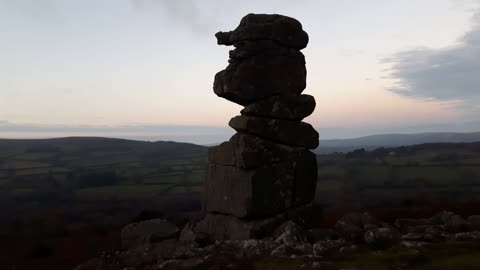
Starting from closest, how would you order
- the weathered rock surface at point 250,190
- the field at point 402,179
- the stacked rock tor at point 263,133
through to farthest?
1. the weathered rock surface at point 250,190
2. the stacked rock tor at point 263,133
3. the field at point 402,179

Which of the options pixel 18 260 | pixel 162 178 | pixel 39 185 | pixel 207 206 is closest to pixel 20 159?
pixel 39 185

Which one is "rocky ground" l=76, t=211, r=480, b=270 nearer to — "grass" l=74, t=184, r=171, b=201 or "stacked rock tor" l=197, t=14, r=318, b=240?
"stacked rock tor" l=197, t=14, r=318, b=240

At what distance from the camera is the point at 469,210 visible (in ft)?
111

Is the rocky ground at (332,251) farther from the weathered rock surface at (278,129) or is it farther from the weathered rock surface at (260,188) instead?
the weathered rock surface at (278,129)

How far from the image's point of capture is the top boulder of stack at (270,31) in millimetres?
26766

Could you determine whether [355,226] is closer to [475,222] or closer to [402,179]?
[475,222]

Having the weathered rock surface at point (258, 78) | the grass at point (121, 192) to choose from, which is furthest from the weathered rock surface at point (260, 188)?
the grass at point (121, 192)

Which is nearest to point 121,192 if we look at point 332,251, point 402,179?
point 402,179

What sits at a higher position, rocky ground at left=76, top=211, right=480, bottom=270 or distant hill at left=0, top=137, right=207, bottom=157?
distant hill at left=0, top=137, right=207, bottom=157

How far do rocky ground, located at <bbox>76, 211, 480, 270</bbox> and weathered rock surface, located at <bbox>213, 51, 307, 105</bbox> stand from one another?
9.17 m

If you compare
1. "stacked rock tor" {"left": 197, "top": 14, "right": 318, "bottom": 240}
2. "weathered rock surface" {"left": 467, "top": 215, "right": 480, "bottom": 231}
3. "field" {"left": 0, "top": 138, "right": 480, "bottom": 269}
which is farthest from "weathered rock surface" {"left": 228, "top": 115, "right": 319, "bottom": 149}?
"weathered rock surface" {"left": 467, "top": 215, "right": 480, "bottom": 231}

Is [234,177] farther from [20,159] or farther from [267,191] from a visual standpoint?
[20,159]

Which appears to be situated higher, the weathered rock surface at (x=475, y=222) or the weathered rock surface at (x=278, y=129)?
the weathered rock surface at (x=278, y=129)

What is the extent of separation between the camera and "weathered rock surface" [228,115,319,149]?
2681 cm
